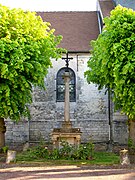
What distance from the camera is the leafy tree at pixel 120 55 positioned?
1240 cm

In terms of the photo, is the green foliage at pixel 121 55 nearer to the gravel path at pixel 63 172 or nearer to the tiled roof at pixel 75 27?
the gravel path at pixel 63 172

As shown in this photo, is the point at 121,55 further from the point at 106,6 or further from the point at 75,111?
the point at 106,6

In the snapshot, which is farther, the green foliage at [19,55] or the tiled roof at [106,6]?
the tiled roof at [106,6]

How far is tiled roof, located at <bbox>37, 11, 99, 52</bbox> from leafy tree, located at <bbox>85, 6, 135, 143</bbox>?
628 centimetres

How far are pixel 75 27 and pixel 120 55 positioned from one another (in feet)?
31.3

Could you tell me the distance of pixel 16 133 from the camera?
61.5 feet

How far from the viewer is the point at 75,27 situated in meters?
21.5

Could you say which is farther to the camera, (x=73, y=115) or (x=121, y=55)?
(x=73, y=115)

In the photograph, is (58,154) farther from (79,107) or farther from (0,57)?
(79,107)

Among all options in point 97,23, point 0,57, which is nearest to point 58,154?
point 0,57

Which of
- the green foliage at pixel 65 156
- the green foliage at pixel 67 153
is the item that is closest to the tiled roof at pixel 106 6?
the green foliage at pixel 67 153

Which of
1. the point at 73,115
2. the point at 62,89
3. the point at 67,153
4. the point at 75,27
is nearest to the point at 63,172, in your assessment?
the point at 67,153

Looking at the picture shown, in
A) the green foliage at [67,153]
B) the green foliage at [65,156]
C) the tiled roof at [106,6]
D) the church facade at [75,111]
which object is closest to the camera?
the green foliage at [65,156]

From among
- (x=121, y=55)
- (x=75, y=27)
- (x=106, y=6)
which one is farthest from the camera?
(x=106, y=6)
